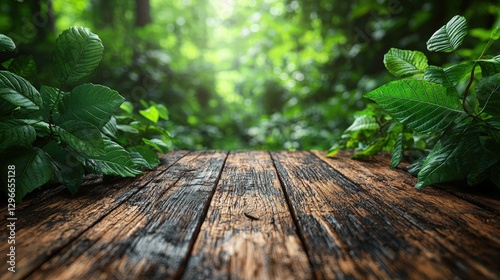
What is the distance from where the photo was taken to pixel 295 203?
788 mm

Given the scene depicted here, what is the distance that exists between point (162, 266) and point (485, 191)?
102 cm

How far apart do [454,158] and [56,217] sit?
1.16m

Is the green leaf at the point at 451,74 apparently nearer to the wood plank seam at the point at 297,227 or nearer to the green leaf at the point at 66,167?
the wood plank seam at the point at 297,227

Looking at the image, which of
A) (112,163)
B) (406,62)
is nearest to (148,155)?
(112,163)

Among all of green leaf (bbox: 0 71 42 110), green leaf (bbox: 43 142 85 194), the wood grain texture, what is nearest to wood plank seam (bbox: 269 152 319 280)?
the wood grain texture

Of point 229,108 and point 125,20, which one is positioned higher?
point 125,20

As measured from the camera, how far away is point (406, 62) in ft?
3.74

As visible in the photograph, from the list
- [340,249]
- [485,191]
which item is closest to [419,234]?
[340,249]

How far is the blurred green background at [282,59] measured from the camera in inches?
135

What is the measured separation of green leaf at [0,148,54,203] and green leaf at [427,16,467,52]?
1.32m

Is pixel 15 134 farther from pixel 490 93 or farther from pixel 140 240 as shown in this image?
pixel 490 93

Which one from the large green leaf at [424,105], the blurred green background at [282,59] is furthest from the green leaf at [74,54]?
the blurred green background at [282,59]

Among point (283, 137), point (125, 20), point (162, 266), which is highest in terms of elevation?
point (125, 20)

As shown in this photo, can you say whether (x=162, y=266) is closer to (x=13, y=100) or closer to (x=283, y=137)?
(x=13, y=100)
